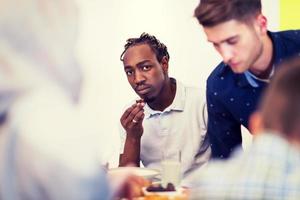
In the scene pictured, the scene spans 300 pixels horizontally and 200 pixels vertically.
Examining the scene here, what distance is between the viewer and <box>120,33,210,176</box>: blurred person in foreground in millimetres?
1498

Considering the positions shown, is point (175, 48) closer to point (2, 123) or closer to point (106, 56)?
point (106, 56)

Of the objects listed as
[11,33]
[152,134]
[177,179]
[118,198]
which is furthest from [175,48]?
[11,33]

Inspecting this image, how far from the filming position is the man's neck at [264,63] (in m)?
1.29

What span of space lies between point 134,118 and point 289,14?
1.75ft

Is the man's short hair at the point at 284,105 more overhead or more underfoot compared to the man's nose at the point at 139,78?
more underfoot

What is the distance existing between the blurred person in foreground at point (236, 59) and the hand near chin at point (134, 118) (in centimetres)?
19

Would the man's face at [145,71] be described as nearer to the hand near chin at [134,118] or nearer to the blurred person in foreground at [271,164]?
the hand near chin at [134,118]

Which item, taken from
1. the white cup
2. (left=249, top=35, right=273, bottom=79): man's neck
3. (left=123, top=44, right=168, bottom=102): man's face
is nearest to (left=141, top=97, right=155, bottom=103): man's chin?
(left=123, top=44, right=168, bottom=102): man's face

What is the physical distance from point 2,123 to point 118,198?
0.25m

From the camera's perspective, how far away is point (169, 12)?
4.96 ft

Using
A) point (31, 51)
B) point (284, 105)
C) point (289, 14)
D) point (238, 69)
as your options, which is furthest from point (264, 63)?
point (31, 51)

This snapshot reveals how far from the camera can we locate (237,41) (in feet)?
3.98

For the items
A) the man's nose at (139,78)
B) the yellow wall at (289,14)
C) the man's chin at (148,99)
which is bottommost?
the man's chin at (148,99)

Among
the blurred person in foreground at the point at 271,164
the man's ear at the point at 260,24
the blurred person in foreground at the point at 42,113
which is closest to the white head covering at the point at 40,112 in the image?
the blurred person in foreground at the point at 42,113
